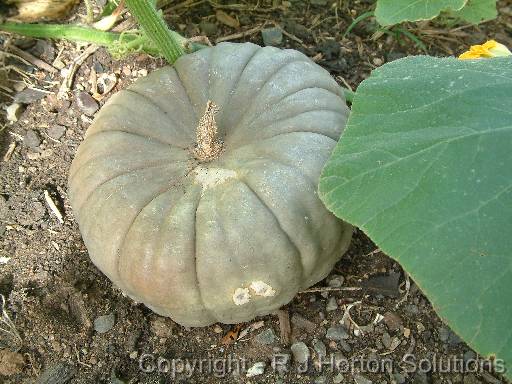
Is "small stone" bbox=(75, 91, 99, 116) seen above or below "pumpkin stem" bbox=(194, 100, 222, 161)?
below

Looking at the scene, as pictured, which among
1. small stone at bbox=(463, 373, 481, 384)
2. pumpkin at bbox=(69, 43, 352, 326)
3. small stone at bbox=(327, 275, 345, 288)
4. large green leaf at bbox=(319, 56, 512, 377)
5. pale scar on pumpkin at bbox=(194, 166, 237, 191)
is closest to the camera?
large green leaf at bbox=(319, 56, 512, 377)

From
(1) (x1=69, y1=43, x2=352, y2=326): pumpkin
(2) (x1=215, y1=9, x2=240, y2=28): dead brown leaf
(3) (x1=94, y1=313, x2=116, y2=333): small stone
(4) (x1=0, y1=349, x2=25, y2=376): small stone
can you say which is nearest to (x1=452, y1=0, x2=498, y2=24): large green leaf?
(1) (x1=69, y1=43, x2=352, y2=326): pumpkin

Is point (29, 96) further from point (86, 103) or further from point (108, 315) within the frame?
point (108, 315)

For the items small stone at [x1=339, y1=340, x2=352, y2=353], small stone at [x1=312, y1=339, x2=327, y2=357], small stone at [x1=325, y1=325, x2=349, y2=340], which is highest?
small stone at [x1=312, y1=339, x2=327, y2=357]

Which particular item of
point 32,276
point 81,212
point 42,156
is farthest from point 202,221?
point 42,156

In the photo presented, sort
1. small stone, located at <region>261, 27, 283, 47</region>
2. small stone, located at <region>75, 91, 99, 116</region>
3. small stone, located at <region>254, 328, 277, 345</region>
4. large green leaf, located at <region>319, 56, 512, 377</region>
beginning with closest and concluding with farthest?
large green leaf, located at <region>319, 56, 512, 377</region> < small stone, located at <region>254, 328, 277, 345</region> < small stone, located at <region>75, 91, 99, 116</region> < small stone, located at <region>261, 27, 283, 47</region>

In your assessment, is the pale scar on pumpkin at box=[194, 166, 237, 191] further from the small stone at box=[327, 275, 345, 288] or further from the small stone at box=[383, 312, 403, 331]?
the small stone at box=[383, 312, 403, 331]

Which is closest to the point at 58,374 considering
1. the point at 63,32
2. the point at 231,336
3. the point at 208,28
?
the point at 231,336
